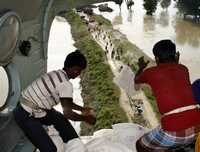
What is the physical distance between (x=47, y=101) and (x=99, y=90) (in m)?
9.33

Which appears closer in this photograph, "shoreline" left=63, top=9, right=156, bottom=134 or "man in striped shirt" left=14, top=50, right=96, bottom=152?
"man in striped shirt" left=14, top=50, right=96, bottom=152

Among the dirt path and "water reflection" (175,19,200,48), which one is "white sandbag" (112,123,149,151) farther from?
"water reflection" (175,19,200,48)

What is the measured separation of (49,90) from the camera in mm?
3207

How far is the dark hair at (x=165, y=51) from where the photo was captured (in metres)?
3.08

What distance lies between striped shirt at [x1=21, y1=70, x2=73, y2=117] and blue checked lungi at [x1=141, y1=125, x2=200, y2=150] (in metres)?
0.59

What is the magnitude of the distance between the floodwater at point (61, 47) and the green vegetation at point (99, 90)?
21 cm

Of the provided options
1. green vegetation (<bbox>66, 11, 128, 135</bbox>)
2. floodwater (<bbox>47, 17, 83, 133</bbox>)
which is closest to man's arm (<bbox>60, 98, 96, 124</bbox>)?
green vegetation (<bbox>66, 11, 128, 135</bbox>)

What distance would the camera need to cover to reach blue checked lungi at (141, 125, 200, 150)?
3019 mm

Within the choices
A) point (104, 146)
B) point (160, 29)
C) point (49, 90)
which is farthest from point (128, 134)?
point (160, 29)

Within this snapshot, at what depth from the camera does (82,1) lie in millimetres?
5129

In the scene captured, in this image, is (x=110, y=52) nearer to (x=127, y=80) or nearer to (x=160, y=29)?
(x=160, y=29)

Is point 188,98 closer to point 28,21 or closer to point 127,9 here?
point 28,21

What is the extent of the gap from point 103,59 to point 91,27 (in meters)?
7.55

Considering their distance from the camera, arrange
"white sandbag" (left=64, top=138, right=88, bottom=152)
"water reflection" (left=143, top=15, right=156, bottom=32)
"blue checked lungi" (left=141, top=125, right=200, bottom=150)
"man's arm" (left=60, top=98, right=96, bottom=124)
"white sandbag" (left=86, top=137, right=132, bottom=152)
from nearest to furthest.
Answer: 1. "blue checked lungi" (left=141, top=125, right=200, bottom=150)
2. "man's arm" (left=60, top=98, right=96, bottom=124)
3. "white sandbag" (left=64, top=138, right=88, bottom=152)
4. "white sandbag" (left=86, top=137, right=132, bottom=152)
5. "water reflection" (left=143, top=15, right=156, bottom=32)
